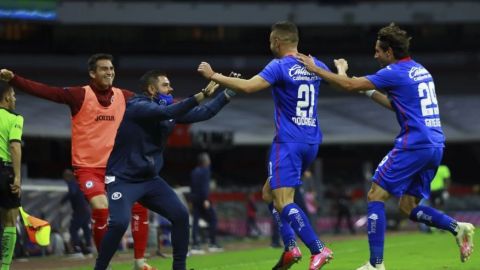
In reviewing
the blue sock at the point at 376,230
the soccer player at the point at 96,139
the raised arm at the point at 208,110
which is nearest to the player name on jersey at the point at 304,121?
the raised arm at the point at 208,110

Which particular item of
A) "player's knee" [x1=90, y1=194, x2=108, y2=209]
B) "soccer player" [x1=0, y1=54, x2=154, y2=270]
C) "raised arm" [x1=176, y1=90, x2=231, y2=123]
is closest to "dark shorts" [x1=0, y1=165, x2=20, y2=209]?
"soccer player" [x1=0, y1=54, x2=154, y2=270]

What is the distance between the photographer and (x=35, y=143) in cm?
3856

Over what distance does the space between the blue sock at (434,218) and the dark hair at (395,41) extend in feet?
5.43

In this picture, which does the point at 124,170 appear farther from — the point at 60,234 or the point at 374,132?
the point at 374,132

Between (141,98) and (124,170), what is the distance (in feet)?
2.53

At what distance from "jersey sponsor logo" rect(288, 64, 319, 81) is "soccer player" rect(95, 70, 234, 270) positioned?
70cm

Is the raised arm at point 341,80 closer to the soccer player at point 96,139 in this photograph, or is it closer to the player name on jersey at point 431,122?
the player name on jersey at point 431,122

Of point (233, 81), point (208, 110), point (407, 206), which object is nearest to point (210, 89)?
point (208, 110)

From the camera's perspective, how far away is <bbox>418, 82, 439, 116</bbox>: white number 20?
985 centimetres

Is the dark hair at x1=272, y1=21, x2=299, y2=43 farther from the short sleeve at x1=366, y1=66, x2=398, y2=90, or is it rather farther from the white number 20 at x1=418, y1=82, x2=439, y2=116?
the white number 20 at x1=418, y1=82, x2=439, y2=116

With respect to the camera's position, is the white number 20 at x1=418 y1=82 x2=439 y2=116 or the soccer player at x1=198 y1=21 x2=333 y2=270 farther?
the white number 20 at x1=418 y1=82 x2=439 y2=116

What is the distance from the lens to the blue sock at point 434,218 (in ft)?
33.5

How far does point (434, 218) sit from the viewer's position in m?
10.3

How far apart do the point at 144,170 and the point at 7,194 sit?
246cm
